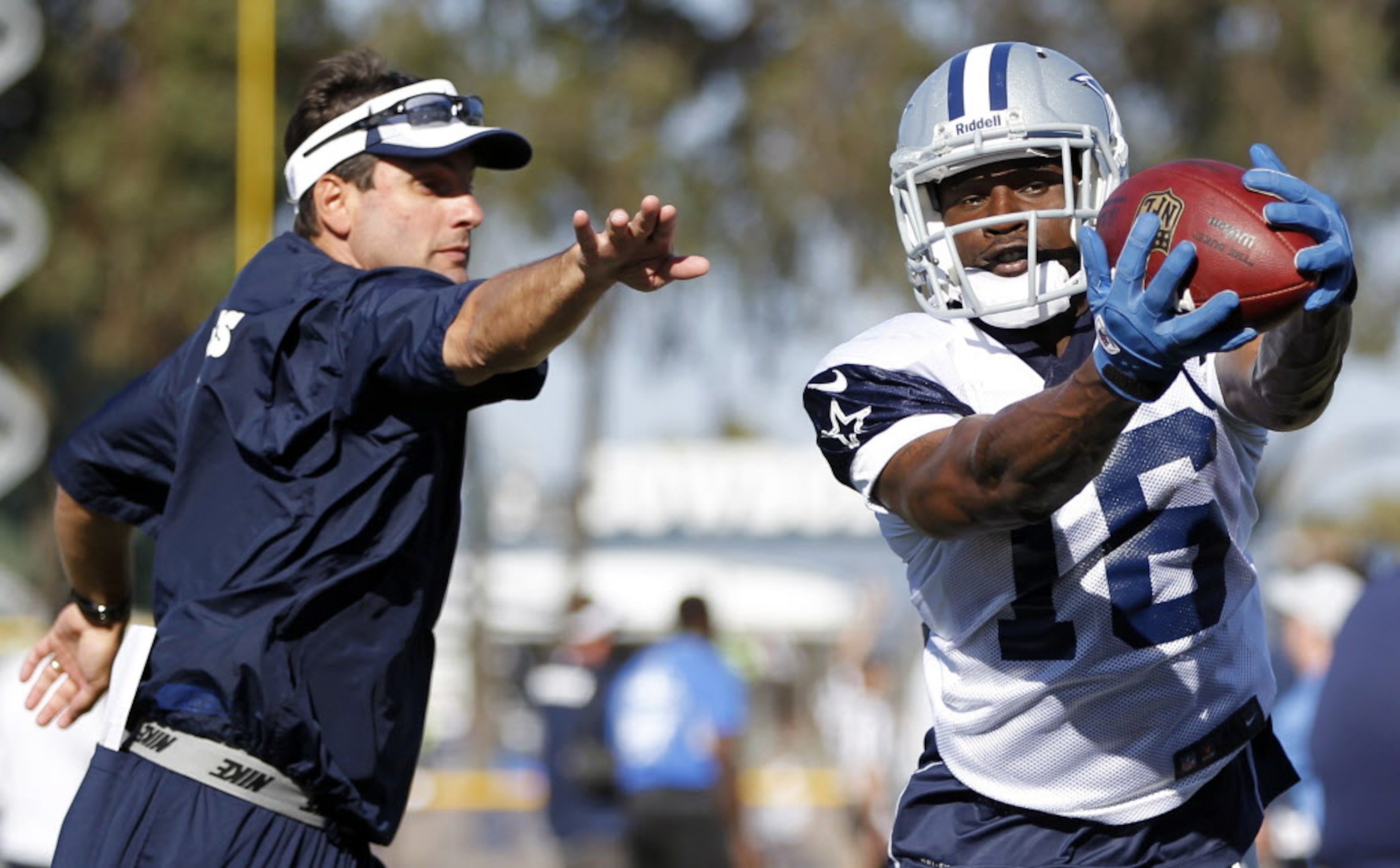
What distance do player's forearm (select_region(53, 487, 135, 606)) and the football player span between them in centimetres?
171

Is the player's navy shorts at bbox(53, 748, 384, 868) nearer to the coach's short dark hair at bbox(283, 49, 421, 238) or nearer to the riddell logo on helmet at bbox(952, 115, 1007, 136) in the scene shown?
the coach's short dark hair at bbox(283, 49, 421, 238)

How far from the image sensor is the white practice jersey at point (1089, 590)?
2.93 m

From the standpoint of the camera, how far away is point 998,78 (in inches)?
125

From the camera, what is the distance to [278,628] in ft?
10.6

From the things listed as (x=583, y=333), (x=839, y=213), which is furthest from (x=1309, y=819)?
(x=583, y=333)

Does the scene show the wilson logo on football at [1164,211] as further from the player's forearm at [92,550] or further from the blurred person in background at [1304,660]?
the blurred person in background at [1304,660]

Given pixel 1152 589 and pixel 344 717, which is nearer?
pixel 1152 589

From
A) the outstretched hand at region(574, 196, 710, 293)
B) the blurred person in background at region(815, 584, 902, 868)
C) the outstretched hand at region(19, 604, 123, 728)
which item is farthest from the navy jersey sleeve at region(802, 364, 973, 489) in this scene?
the blurred person in background at region(815, 584, 902, 868)

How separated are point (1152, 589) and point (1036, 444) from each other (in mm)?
549

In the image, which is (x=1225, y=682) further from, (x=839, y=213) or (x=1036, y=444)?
(x=839, y=213)

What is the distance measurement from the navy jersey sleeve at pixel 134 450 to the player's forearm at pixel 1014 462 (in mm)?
1600

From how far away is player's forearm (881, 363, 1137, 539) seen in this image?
2.49 m

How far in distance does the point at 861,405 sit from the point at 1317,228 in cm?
79

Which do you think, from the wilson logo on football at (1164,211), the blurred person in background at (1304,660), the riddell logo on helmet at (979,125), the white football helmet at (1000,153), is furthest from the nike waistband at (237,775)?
the blurred person in background at (1304,660)
